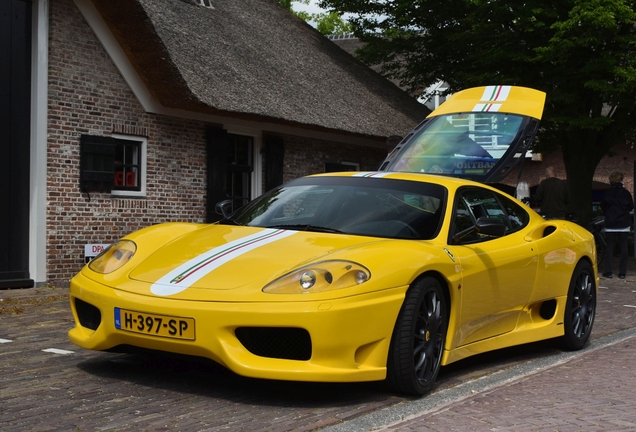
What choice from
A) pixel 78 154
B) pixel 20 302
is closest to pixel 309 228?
pixel 20 302

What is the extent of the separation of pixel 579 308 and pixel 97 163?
8.31m

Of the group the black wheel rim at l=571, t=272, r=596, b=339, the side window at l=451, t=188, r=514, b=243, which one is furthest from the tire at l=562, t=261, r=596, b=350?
the side window at l=451, t=188, r=514, b=243

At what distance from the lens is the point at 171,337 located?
4832mm

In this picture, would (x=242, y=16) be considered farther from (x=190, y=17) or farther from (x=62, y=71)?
(x=62, y=71)

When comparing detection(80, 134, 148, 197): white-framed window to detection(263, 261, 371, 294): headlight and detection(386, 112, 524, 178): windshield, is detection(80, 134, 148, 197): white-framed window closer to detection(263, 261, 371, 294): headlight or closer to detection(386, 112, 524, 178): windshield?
detection(386, 112, 524, 178): windshield

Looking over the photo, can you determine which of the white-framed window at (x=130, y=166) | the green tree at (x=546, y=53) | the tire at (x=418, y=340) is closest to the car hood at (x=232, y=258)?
the tire at (x=418, y=340)

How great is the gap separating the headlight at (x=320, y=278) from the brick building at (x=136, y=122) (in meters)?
7.97

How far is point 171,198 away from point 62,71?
309cm

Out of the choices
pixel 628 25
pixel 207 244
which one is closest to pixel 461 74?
pixel 628 25

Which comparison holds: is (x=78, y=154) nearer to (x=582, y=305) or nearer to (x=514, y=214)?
(x=514, y=214)

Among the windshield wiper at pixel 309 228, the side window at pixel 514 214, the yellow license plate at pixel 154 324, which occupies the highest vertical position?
the side window at pixel 514 214

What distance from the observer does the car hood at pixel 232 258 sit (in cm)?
497

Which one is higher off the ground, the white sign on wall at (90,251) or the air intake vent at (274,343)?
the air intake vent at (274,343)

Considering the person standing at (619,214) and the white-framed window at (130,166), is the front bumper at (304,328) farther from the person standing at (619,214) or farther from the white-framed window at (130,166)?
the person standing at (619,214)
